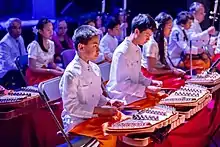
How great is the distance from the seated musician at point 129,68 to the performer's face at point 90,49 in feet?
1.72

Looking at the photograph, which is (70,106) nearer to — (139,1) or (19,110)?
(19,110)

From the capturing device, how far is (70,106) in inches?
108

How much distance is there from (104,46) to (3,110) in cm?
272

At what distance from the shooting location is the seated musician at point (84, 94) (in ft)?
9.00

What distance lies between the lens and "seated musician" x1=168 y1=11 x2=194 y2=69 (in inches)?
215

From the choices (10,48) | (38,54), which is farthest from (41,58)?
(10,48)

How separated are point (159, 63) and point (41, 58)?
1176 millimetres

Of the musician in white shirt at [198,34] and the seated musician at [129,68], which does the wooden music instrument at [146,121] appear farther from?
the musician in white shirt at [198,34]

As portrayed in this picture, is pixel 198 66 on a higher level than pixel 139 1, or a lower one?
lower

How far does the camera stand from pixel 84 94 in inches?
112

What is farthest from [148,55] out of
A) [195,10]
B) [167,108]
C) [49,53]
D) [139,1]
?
[139,1]

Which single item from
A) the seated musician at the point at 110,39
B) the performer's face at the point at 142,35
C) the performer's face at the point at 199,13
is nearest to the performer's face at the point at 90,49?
the performer's face at the point at 142,35

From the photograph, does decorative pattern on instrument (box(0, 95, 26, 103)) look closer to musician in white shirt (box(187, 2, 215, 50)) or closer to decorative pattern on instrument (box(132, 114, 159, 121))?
decorative pattern on instrument (box(132, 114, 159, 121))

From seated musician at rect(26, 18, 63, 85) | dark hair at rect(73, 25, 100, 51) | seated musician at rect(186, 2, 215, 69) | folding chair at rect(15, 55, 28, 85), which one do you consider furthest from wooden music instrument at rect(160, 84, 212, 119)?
seated musician at rect(186, 2, 215, 69)
